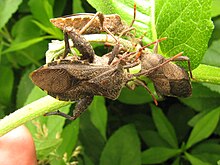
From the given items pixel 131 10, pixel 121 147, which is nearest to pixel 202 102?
pixel 121 147

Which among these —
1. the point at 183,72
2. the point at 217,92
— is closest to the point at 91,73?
the point at 183,72

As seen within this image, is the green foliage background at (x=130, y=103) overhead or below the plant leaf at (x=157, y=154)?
overhead

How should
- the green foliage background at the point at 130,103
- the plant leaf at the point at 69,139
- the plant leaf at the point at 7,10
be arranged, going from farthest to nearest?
the plant leaf at the point at 7,10
the plant leaf at the point at 69,139
the green foliage background at the point at 130,103

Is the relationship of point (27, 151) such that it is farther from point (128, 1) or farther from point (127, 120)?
point (127, 120)

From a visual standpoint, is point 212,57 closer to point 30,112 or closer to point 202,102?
point 202,102

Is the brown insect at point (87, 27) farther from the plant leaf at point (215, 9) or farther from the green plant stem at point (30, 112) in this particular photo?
the plant leaf at point (215, 9)

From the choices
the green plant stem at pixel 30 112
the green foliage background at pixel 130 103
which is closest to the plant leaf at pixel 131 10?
the green foliage background at pixel 130 103

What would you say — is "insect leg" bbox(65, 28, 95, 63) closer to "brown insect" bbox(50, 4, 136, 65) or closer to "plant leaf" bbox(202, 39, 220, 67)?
"brown insect" bbox(50, 4, 136, 65)
